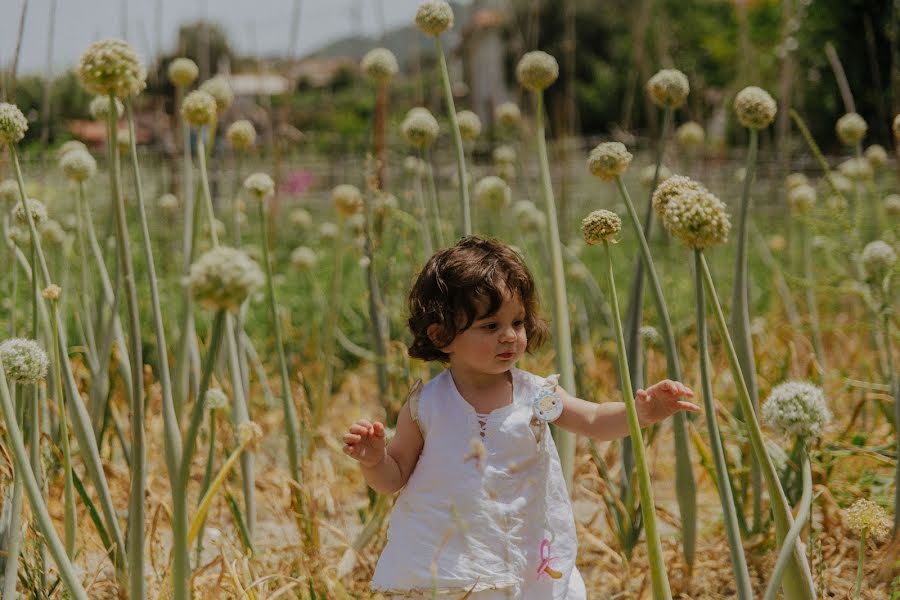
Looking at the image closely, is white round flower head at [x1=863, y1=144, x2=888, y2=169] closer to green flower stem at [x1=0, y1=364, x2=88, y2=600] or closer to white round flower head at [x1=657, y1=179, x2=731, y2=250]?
white round flower head at [x1=657, y1=179, x2=731, y2=250]

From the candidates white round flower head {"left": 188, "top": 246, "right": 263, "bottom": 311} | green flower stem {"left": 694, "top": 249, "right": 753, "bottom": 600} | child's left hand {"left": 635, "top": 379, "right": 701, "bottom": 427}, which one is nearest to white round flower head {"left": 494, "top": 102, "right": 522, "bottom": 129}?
child's left hand {"left": 635, "top": 379, "right": 701, "bottom": 427}

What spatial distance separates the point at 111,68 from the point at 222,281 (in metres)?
0.34

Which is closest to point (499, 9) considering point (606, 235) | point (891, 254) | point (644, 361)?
point (891, 254)

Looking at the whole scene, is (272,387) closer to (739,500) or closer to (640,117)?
(739,500)

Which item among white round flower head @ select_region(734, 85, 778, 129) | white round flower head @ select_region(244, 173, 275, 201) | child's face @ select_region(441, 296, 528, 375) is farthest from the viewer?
white round flower head @ select_region(244, 173, 275, 201)

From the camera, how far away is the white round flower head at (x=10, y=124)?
1197 millimetres

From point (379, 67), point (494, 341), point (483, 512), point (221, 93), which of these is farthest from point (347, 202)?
point (483, 512)

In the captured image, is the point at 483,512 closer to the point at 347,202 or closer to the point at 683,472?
the point at 683,472

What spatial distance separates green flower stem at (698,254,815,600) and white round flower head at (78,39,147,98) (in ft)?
2.10

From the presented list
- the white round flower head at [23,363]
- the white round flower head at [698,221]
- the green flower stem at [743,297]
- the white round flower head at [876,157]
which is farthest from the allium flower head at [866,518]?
the white round flower head at [876,157]

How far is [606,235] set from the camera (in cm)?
108

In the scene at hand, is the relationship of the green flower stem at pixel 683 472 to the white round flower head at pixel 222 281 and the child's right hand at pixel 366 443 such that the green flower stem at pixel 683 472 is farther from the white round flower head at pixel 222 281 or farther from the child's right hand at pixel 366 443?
the white round flower head at pixel 222 281

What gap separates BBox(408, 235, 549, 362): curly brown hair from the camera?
1340 mm

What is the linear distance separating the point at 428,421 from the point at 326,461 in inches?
41.8
